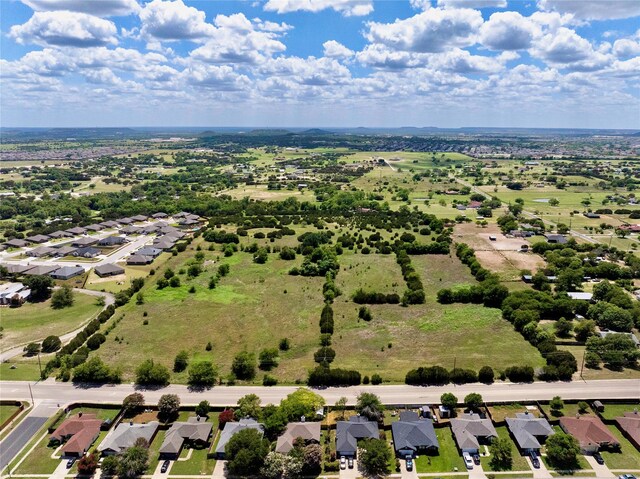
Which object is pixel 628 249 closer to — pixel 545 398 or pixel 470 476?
pixel 545 398

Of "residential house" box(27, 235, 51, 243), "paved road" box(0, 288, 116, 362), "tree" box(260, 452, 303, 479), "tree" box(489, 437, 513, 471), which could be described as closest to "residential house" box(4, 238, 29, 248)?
"residential house" box(27, 235, 51, 243)

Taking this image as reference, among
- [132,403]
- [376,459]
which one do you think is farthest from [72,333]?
[376,459]

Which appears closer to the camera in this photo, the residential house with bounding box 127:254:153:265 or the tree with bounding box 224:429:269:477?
the tree with bounding box 224:429:269:477

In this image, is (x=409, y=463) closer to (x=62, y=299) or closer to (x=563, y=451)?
(x=563, y=451)

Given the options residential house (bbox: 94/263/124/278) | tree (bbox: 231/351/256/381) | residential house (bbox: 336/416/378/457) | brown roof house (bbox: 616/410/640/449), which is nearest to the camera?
residential house (bbox: 336/416/378/457)

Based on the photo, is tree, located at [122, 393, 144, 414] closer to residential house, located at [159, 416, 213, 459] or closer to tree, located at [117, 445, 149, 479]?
residential house, located at [159, 416, 213, 459]

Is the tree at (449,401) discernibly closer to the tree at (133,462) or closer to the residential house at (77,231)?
the tree at (133,462)

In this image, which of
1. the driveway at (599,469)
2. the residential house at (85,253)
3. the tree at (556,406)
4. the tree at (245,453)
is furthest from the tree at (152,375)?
the residential house at (85,253)
